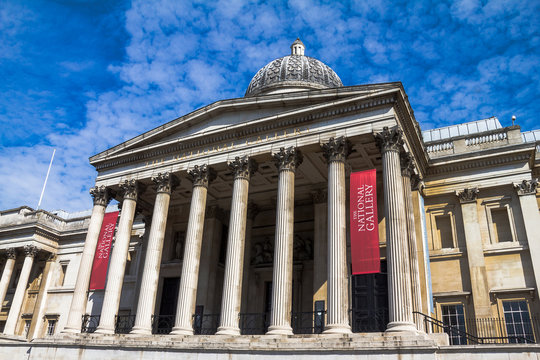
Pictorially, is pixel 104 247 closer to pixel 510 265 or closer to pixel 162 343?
pixel 162 343

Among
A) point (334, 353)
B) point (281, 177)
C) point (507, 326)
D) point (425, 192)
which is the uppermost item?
point (425, 192)

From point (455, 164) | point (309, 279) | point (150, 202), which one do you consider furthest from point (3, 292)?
point (455, 164)

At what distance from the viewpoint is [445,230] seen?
73.0ft

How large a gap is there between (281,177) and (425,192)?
858 cm

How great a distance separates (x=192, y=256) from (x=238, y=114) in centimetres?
680

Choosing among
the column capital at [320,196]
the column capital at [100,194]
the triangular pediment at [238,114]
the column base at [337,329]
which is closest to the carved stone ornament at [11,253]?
the column capital at [100,194]

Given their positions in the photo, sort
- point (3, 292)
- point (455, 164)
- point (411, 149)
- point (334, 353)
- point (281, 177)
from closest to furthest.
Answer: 1. point (334, 353)
2. point (281, 177)
3. point (411, 149)
4. point (455, 164)
5. point (3, 292)

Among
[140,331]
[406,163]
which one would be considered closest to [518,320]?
[406,163]

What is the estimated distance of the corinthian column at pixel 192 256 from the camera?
18.0m

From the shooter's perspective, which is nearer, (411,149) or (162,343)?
(162,343)

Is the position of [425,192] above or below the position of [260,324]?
above

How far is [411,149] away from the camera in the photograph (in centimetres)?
1995

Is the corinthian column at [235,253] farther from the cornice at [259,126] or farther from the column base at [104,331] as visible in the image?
the column base at [104,331]

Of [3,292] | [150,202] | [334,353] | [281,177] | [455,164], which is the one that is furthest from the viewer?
[3,292]
